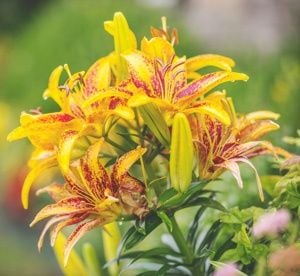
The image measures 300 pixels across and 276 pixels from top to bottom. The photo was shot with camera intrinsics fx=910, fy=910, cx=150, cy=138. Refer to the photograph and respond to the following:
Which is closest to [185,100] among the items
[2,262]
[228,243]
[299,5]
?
[228,243]

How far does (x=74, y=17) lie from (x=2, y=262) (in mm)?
1626

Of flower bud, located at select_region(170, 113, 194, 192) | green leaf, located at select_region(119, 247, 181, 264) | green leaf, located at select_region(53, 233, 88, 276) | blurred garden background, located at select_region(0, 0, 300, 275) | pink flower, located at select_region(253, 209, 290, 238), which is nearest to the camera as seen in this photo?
pink flower, located at select_region(253, 209, 290, 238)

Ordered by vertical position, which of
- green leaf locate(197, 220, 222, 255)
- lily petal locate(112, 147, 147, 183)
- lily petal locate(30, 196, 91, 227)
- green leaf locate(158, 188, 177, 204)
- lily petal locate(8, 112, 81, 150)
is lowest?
green leaf locate(197, 220, 222, 255)

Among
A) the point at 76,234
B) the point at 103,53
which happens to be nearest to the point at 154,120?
the point at 76,234

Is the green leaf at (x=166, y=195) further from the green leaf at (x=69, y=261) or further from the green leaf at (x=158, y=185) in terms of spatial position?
the green leaf at (x=69, y=261)

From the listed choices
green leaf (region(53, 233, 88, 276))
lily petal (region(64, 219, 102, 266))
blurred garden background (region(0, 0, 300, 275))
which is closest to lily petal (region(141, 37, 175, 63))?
lily petal (region(64, 219, 102, 266))

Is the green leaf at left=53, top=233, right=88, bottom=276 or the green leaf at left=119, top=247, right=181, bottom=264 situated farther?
the green leaf at left=53, top=233, right=88, bottom=276

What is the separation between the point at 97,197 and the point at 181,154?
0.11 meters

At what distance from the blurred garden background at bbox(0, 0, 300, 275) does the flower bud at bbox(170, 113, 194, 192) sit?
62.0 inches

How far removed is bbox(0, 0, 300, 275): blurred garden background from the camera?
332 centimetres

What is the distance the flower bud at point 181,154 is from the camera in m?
0.98

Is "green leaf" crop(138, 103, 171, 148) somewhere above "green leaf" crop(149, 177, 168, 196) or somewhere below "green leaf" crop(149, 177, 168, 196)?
above

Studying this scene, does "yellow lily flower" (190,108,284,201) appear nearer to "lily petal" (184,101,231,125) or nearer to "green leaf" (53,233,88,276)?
"lily petal" (184,101,231,125)

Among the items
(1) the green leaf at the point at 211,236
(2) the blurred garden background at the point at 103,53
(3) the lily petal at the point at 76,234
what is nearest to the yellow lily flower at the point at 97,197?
(3) the lily petal at the point at 76,234
